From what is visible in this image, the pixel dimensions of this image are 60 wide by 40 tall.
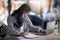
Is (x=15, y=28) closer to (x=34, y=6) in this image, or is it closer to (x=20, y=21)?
(x=20, y=21)

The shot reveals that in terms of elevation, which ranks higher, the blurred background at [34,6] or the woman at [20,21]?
the blurred background at [34,6]

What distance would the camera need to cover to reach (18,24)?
136cm

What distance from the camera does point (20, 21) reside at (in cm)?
137

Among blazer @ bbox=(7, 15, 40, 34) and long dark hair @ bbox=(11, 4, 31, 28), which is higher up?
long dark hair @ bbox=(11, 4, 31, 28)

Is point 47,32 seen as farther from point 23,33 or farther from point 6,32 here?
point 6,32

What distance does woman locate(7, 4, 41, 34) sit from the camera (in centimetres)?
134

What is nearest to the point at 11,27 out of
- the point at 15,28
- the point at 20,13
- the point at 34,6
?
the point at 15,28

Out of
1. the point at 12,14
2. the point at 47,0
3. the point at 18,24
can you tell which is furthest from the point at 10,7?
the point at 47,0

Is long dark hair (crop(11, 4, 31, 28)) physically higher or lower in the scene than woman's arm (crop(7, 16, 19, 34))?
higher

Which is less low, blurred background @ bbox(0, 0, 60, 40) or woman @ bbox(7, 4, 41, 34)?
blurred background @ bbox(0, 0, 60, 40)

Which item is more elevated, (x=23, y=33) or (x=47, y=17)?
(x=47, y=17)

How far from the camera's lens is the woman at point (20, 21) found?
134cm

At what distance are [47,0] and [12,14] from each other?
335 mm

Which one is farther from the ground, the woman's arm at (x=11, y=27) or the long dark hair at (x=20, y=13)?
the long dark hair at (x=20, y=13)
